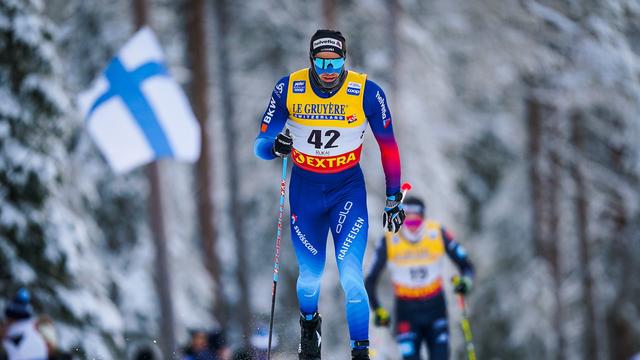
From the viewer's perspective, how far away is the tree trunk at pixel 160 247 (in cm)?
1577

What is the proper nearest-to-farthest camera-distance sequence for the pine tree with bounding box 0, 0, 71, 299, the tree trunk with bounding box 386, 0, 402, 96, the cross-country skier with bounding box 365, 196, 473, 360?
the cross-country skier with bounding box 365, 196, 473, 360
the pine tree with bounding box 0, 0, 71, 299
the tree trunk with bounding box 386, 0, 402, 96

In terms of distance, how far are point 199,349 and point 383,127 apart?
5088mm

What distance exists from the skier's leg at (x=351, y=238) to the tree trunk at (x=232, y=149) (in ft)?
46.7

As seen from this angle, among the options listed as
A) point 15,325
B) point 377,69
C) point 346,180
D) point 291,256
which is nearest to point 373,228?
point 377,69

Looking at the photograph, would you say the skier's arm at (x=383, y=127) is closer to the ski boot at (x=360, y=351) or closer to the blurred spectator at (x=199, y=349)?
the ski boot at (x=360, y=351)

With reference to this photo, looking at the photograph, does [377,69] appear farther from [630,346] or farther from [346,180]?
[346,180]

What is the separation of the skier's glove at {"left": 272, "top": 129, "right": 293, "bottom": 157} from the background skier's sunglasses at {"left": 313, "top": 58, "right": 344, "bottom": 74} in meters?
0.51

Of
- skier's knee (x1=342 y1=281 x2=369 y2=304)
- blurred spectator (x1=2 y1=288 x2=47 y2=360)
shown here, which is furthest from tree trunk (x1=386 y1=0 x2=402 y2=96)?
skier's knee (x1=342 y1=281 x2=369 y2=304)

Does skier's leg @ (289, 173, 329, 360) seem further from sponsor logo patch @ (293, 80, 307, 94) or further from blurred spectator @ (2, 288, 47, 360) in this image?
blurred spectator @ (2, 288, 47, 360)

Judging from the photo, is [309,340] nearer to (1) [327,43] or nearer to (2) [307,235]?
(2) [307,235]

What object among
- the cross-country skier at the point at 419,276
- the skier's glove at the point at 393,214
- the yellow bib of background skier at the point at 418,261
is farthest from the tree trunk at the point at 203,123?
the skier's glove at the point at 393,214

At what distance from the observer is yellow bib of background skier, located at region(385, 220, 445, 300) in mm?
10172

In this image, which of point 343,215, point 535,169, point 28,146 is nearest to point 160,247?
point 28,146

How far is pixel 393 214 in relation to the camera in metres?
6.69
